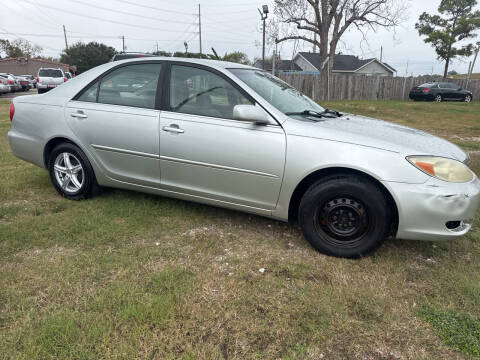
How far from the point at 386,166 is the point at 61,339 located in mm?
2438

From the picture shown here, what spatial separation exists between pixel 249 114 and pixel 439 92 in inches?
920

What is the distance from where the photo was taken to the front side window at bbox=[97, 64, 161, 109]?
3.55 metres

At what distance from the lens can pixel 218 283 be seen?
2561mm

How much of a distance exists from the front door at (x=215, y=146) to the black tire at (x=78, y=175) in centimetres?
98

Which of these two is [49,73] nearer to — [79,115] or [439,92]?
[79,115]

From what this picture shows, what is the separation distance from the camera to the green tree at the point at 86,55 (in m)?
51.2

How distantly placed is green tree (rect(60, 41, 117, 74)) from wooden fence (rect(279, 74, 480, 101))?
3979cm

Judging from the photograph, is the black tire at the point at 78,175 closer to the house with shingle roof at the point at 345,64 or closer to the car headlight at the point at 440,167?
the car headlight at the point at 440,167

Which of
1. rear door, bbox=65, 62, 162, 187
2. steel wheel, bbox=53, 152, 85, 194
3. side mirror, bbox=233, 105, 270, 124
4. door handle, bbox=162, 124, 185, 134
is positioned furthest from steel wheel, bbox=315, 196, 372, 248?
steel wheel, bbox=53, 152, 85, 194

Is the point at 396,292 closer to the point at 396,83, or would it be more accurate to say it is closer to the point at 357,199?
the point at 357,199

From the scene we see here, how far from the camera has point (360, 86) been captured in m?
22.1

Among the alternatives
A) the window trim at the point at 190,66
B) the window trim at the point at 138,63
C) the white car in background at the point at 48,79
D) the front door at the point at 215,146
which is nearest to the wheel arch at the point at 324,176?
the front door at the point at 215,146

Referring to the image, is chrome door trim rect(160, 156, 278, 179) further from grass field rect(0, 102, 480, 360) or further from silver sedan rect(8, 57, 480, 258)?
grass field rect(0, 102, 480, 360)

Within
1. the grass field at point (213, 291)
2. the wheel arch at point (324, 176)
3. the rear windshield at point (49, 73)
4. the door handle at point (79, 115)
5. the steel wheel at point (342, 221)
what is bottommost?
the grass field at point (213, 291)
